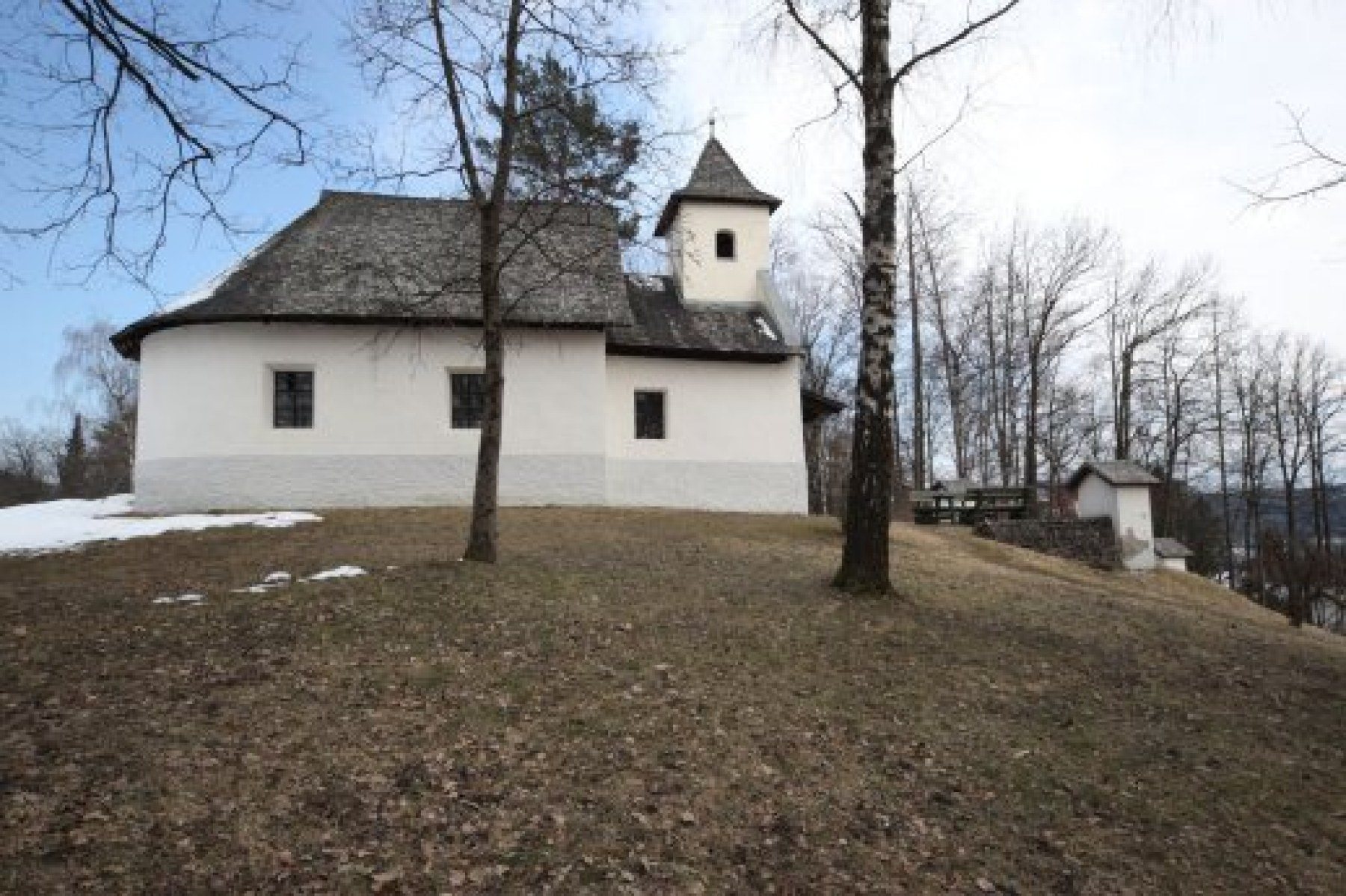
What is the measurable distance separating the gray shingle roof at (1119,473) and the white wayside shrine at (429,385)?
1316cm

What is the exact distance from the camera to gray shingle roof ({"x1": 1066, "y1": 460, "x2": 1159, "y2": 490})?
2752cm

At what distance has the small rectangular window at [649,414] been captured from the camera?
20.7 m

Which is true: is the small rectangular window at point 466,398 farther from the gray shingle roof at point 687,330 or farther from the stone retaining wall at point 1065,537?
the stone retaining wall at point 1065,537

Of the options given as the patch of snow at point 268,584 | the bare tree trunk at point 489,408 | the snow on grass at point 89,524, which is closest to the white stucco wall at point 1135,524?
the bare tree trunk at point 489,408

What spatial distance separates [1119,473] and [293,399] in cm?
2535

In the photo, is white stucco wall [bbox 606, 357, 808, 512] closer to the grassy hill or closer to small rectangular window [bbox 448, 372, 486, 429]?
small rectangular window [bbox 448, 372, 486, 429]

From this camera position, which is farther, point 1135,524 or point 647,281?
point 1135,524

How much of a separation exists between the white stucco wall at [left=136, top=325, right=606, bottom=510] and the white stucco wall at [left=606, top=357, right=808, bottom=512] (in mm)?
1211

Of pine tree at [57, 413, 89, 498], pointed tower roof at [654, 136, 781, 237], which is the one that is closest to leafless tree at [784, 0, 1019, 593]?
pointed tower roof at [654, 136, 781, 237]

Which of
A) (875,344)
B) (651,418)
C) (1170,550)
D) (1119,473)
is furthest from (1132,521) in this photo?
(875,344)

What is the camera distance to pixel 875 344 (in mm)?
9883

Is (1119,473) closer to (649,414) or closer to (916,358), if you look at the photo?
(916,358)

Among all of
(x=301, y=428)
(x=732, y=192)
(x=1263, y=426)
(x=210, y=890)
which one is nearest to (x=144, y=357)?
(x=301, y=428)

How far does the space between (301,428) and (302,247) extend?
14.9ft
